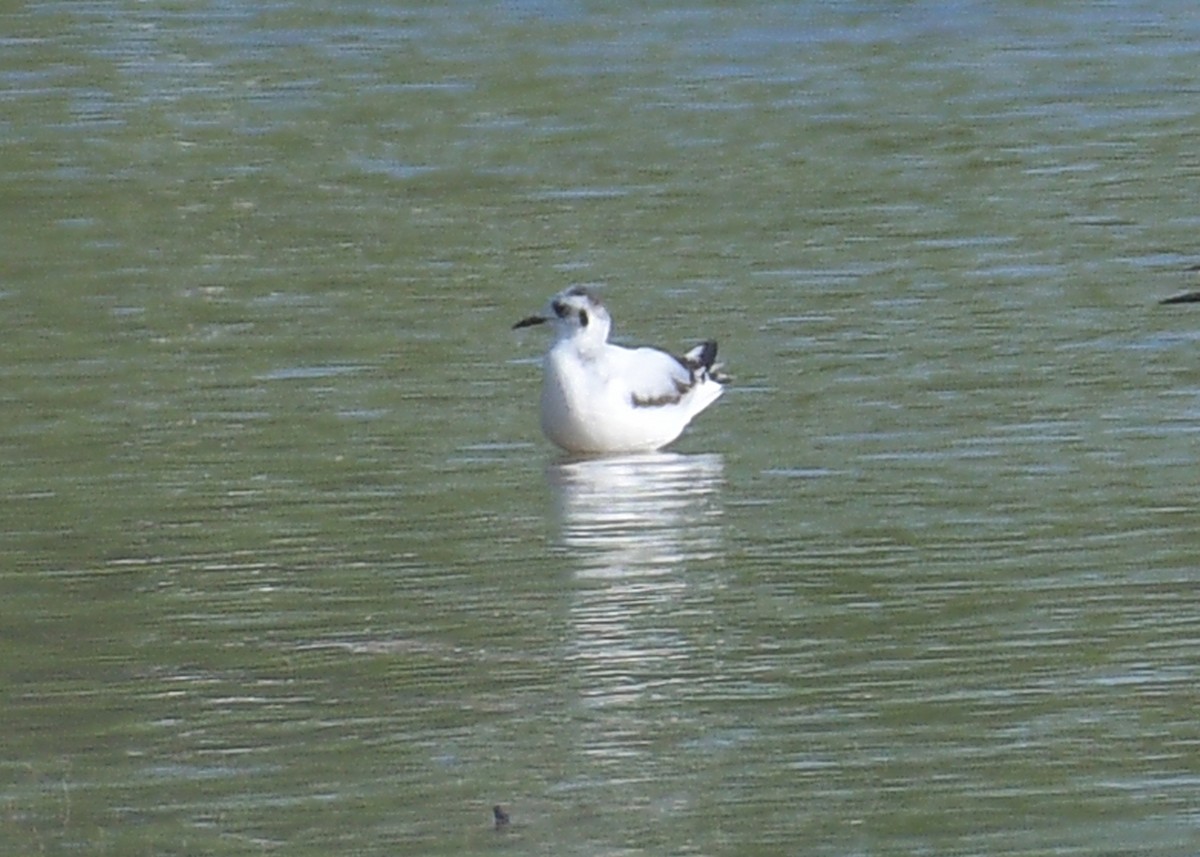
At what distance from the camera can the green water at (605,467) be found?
835 cm

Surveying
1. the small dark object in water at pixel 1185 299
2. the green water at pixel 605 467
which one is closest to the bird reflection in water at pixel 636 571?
the green water at pixel 605 467

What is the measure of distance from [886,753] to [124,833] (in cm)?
187

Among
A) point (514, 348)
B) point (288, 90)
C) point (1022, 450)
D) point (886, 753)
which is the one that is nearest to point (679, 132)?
point (288, 90)

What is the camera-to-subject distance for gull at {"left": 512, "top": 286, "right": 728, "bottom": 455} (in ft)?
43.3

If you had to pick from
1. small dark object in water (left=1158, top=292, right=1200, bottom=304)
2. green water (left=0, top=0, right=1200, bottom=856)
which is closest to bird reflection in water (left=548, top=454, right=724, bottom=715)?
green water (left=0, top=0, right=1200, bottom=856)

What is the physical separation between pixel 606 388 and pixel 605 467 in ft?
1.28

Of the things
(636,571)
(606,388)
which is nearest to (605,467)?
(606,388)

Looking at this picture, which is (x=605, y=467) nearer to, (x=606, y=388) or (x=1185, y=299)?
(x=606, y=388)

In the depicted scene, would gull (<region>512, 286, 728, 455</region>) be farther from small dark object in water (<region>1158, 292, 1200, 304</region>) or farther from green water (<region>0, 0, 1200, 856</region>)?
small dark object in water (<region>1158, 292, 1200, 304</region>)

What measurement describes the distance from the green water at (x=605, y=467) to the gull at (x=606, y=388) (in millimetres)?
216

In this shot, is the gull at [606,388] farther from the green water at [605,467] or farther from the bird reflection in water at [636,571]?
the green water at [605,467]

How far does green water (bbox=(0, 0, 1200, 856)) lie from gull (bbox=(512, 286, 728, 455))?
216mm

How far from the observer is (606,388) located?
44.1 feet

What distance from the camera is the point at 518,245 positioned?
17.3 meters
